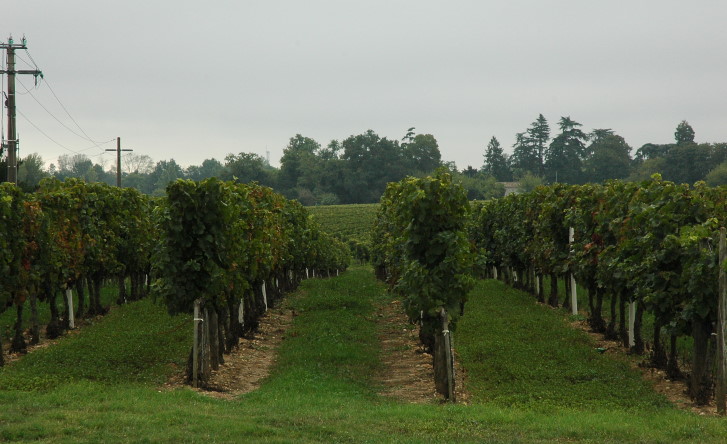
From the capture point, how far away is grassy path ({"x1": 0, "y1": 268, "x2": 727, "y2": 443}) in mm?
11484

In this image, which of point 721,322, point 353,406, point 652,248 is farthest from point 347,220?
point 721,322

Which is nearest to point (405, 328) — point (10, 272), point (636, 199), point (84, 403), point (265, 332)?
point (265, 332)

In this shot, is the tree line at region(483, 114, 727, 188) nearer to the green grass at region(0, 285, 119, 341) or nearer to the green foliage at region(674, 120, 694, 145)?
the green foliage at region(674, 120, 694, 145)

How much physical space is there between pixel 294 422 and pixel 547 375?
7027 millimetres

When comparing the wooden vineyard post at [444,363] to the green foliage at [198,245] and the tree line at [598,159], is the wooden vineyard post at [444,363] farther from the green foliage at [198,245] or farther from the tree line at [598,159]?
the tree line at [598,159]

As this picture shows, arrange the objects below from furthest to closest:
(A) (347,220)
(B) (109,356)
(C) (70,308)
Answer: (A) (347,220), (C) (70,308), (B) (109,356)

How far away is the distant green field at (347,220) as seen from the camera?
314 ft

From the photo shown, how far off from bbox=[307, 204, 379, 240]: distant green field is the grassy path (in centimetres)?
7090

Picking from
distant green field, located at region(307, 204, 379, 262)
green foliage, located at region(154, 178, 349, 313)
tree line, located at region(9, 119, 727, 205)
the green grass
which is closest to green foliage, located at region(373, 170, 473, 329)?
green foliage, located at region(154, 178, 349, 313)

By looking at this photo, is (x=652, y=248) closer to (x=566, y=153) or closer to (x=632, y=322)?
(x=632, y=322)

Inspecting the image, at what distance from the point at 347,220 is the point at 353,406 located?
297ft

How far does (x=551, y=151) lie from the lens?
14350cm

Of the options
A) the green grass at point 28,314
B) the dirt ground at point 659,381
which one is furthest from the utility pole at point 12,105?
the dirt ground at point 659,381

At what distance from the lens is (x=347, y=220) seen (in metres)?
104
